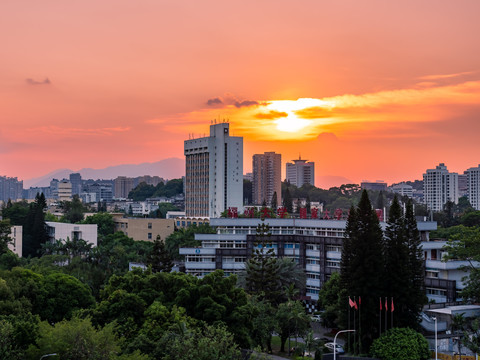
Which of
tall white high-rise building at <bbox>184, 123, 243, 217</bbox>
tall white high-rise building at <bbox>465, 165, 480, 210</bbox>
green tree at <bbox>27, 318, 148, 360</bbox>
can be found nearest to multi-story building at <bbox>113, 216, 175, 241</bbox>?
tall white high-rise building at <bbox>184, 123, 243, 217</bbox>

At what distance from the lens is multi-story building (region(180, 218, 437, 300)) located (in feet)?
176

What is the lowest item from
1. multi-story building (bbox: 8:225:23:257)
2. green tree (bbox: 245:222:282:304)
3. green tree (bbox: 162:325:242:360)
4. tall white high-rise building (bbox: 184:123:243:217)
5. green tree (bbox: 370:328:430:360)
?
green tree (bbox: 370:328:430:360)

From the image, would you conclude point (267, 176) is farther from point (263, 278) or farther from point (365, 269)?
point (365, 269)

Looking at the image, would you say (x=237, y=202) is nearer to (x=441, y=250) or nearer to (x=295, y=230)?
(x=295, y=230)

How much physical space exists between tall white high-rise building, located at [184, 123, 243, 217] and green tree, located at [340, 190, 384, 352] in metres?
57.3

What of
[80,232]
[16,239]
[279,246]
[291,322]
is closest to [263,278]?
[279,246]

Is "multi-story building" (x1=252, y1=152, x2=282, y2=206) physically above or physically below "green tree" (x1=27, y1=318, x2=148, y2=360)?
above

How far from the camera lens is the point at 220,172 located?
98.9 meters

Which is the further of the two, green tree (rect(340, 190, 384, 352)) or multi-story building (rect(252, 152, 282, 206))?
multi-story building (rect(252, 152, 282, 206))

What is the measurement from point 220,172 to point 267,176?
292ft

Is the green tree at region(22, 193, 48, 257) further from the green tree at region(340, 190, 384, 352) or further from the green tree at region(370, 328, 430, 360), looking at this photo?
the green tree at region(370, 328, 430, 360)

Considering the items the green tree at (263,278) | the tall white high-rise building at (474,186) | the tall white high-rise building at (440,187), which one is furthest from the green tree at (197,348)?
the tall white high-rise building at (474,186)

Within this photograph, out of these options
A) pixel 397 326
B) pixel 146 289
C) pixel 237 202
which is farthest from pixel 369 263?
pixel 237 202

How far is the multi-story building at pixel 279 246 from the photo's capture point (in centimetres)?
5359
